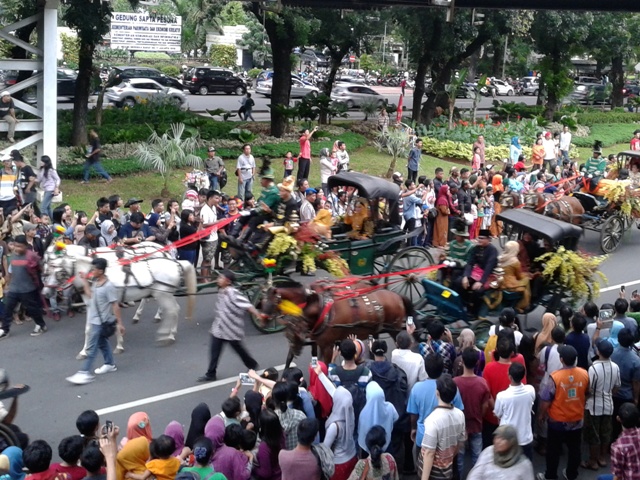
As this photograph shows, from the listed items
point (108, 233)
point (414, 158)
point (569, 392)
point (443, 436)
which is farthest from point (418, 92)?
point (443, 436)

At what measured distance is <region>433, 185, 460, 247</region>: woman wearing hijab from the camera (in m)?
16.7

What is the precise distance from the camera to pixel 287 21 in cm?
2366

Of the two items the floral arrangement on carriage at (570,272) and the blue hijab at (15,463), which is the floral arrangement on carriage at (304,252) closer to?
the floral arrangement on carriage at (570,272)

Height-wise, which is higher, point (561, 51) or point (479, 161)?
point (561, 51)

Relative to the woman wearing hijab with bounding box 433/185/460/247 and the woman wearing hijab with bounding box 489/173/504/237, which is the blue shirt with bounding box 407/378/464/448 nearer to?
the woman wearing hijab with bounding box 433/185/460/247

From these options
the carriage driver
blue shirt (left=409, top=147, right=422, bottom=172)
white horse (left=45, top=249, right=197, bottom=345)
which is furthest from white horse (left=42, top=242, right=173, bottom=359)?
blue shirt (left=409, top=147, right=422, bottom=172)

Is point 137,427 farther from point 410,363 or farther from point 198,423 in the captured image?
point 410,363

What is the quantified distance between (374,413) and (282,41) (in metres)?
19.4

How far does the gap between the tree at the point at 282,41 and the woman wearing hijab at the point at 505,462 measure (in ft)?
56.7

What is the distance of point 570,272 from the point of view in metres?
11.3

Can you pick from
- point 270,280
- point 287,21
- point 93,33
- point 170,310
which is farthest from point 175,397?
point 287,21

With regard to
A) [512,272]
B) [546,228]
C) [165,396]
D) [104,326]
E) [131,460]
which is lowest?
[165,396]

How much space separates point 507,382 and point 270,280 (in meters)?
4.31

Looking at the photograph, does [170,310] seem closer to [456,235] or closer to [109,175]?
[456,235]
